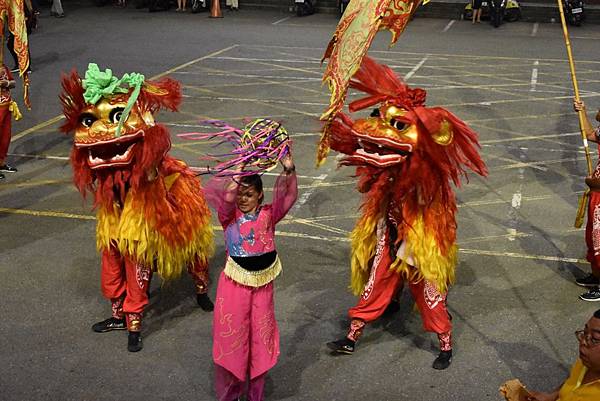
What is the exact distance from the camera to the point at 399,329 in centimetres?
567

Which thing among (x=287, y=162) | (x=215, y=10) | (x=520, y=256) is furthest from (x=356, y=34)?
(x=215, y=10)

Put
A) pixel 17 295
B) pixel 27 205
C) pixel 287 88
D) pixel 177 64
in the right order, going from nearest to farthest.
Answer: pixel 17 295 < pixel 27 205 < pixel 287 88 < pixel 177 64

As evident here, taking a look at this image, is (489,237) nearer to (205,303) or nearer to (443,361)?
(443,361)

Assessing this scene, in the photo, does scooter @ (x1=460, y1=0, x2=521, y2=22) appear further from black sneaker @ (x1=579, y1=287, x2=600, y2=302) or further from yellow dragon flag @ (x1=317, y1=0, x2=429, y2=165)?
yellow dragon flag @ (x1=317, y1=0, x2=429, y2=165)

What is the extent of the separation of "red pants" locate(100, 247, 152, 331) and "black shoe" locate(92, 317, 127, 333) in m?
0.20

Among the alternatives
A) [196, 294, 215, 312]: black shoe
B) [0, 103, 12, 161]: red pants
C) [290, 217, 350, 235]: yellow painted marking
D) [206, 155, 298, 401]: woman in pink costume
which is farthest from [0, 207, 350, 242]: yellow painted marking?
[206, 155, 298, 401]: woman in pink costume

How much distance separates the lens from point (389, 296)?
A: 5.22 m

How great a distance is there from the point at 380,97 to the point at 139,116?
1531 mm

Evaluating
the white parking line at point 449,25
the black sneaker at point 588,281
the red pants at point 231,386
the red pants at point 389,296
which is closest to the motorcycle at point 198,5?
the white parking line at point 449,25

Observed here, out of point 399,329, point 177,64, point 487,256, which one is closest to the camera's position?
point 399,329

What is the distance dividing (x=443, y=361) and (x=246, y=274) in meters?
1.55

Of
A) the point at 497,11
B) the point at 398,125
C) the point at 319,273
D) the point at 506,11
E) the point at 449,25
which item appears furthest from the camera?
the point at 506,11

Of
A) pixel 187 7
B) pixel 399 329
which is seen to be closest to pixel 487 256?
pixel 399 329

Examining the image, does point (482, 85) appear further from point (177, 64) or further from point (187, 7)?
point (187, 7)
